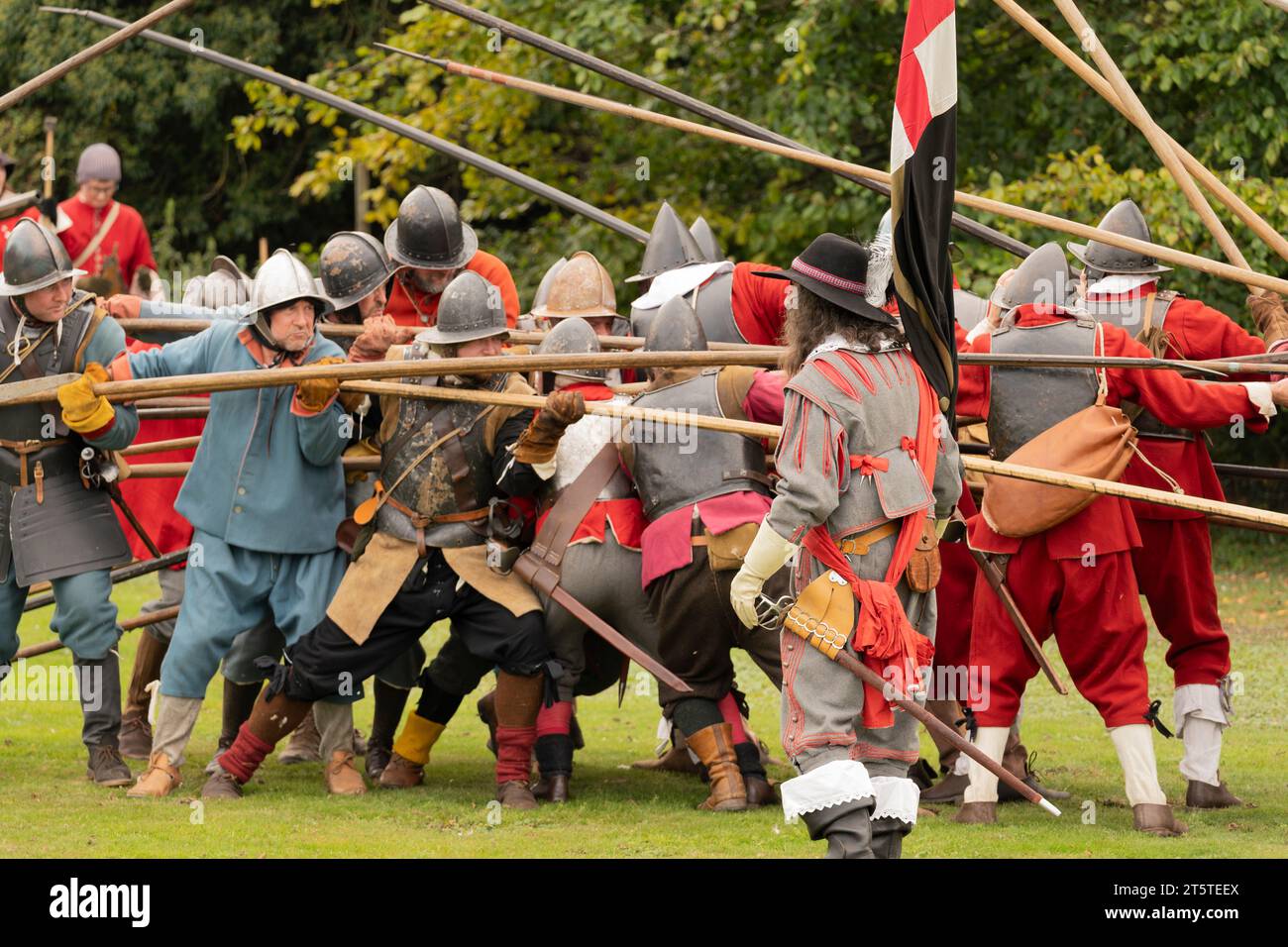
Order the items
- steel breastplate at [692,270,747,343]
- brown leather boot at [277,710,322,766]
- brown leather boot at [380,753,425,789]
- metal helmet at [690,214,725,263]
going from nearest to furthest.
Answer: brown leather boot at [380,753,425,789], steel breastplate at [692,270,747,343], brown leather boot at [277,710,322,766], metal helmet at [690,214,725,263]

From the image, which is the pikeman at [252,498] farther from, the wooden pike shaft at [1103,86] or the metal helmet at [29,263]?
the wooden pike shaft at [1103,86]

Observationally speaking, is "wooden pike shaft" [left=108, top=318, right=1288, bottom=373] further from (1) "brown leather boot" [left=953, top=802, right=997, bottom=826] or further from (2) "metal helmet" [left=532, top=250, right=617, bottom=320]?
(1) "brown leather boot" [left=953, top=802, right=997, bottom=826]

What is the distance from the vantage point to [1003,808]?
23.8 ft

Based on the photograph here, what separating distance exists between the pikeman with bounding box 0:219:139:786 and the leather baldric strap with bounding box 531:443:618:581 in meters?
1.59

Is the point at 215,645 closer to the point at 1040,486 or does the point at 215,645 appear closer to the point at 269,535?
the point at 269,535

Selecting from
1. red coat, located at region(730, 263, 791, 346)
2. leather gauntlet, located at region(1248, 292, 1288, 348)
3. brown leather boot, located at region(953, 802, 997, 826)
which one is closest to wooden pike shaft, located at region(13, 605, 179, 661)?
red coat, located at region(730, 263, 791, 346)

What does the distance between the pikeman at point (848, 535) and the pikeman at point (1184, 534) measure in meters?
2.01

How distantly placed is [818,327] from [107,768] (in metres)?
3.59

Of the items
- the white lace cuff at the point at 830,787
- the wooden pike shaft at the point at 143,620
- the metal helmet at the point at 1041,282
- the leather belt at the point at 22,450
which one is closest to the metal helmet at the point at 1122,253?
the metal helmet at the point at 1041,282

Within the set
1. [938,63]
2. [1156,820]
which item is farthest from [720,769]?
[938,63]

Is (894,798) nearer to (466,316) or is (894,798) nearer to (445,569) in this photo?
(445,569)

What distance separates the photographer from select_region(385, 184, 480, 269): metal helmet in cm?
799

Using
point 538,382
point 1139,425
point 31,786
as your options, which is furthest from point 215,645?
point 1139,425

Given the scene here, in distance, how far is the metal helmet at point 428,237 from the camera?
7.99 m
